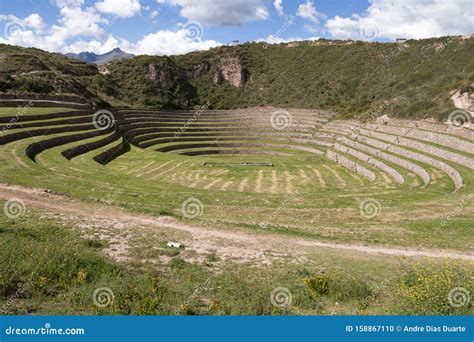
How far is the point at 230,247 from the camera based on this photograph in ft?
46.1

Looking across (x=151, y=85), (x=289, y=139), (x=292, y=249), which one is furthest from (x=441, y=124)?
(x=151, y=85)

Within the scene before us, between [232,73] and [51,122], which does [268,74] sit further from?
[51,122]

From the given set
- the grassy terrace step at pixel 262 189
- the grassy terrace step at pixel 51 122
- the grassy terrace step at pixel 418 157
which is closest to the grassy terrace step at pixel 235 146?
the grassy terrace step at pixel 418 157

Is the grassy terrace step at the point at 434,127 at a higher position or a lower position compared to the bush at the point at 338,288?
higher

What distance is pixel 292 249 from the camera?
14.2 metres

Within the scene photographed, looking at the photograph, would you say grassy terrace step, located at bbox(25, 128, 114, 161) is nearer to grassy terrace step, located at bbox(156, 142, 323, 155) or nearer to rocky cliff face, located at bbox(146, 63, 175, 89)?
grassy terrace step, located at bbox(156, 142, 323, 155)

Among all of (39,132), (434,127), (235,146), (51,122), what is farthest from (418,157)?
(51,122)

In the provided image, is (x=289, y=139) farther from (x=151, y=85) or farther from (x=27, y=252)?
(x=27, y=252)

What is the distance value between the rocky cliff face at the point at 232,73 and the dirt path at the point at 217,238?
89641 millimetres

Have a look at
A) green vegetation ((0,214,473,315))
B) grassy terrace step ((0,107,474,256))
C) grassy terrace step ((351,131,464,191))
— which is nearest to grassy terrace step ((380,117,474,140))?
grassy terrace step ((351,131,464,191))

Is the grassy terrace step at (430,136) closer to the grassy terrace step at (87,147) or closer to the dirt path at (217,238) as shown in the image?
the dirt path at (217,238)

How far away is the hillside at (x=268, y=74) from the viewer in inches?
2805

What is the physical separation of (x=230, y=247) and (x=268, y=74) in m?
95.4

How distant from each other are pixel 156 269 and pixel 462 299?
843 centimetres
